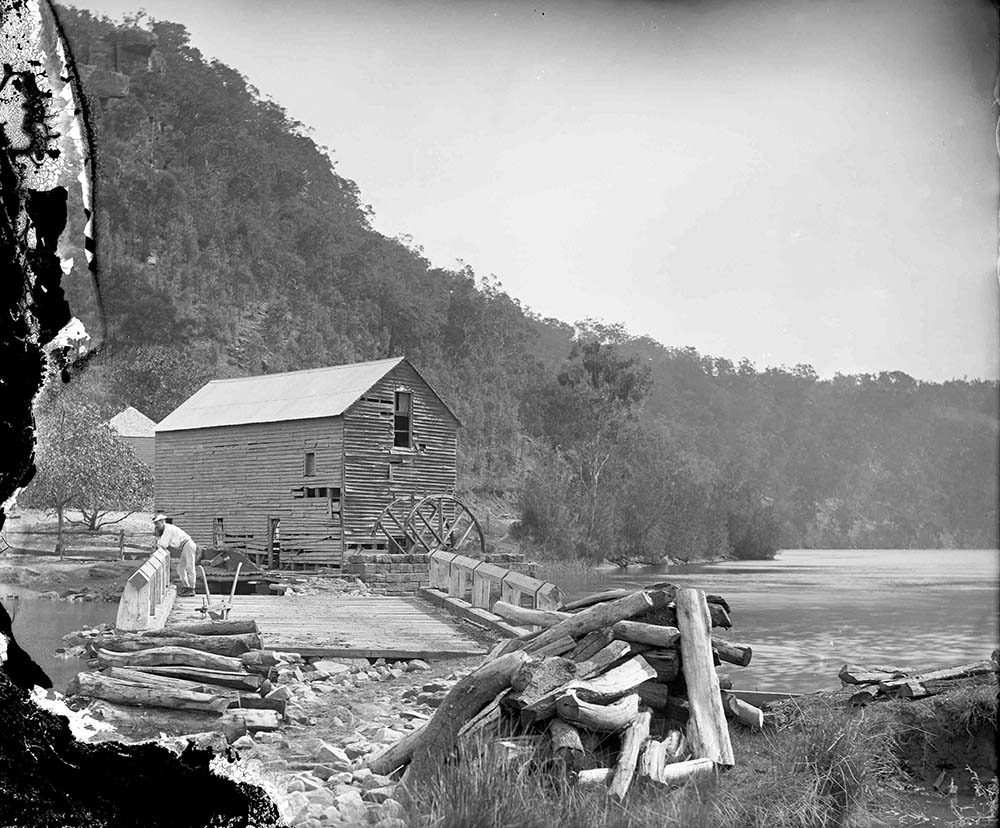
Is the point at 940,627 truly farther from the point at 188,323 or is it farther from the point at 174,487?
the point at 174,487

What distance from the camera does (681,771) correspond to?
3.26 m

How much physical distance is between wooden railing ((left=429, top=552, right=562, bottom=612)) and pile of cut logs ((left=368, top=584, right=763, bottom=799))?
0.77 m

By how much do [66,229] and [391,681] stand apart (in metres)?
3.27

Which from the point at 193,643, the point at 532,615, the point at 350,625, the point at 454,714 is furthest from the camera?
the point at 350,625

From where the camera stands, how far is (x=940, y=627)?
952 centimetres

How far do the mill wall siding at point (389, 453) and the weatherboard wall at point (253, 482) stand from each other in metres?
0.39

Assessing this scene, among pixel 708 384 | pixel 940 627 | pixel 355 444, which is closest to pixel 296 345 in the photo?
pixel 355 444

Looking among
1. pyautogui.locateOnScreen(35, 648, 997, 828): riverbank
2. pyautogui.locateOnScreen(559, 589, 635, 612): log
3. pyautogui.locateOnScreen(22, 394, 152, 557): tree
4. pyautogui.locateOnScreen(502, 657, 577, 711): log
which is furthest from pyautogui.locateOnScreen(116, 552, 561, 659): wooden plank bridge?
pyautogui.locateOnScreen(502, 657, 577, 711): log

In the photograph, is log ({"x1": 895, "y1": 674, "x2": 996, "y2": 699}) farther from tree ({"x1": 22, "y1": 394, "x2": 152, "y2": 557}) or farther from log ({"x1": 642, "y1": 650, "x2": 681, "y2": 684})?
tree ({"x1": 22, "y1": 394, "x2": 152, "y2": 557})

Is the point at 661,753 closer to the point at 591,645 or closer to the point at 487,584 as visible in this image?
the point at 591,645

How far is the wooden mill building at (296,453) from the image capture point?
382 inches

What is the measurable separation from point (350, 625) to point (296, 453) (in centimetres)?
411

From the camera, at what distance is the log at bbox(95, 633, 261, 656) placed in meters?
3.79

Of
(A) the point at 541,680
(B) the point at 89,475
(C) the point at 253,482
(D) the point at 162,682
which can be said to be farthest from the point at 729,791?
(C) the point at 253,482
